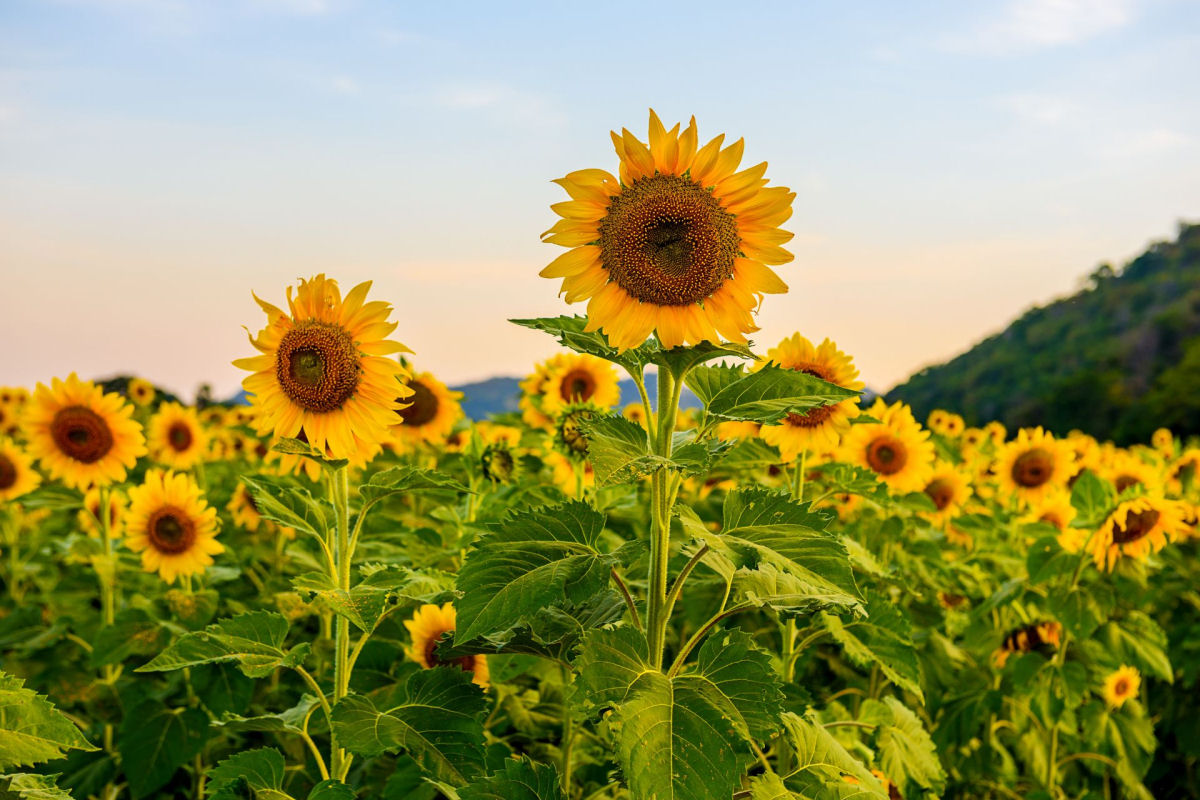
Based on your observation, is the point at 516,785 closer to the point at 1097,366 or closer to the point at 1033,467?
the point at 1033,467

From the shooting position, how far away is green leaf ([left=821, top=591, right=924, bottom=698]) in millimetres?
2934

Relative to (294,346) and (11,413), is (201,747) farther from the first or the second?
(11,413)

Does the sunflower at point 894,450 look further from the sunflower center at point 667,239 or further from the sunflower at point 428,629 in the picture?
the sunflower center at point 667,239

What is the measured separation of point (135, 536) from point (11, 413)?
18.0 feet

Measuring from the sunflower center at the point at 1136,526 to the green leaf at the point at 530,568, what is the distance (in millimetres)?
3223

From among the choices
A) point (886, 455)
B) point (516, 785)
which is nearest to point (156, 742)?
point (516, 785)

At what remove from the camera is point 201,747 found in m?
3.69

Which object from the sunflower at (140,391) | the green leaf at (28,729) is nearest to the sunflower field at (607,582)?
the green leaf at (28,729)

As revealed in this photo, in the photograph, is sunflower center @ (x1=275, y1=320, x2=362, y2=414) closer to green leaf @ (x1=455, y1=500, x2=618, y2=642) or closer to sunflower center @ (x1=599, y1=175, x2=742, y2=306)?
green leaf @ (x1=455, y1=500, x2=618, y2=642)

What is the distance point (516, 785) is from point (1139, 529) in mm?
3441

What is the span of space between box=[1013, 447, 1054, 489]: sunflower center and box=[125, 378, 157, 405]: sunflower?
8161mm

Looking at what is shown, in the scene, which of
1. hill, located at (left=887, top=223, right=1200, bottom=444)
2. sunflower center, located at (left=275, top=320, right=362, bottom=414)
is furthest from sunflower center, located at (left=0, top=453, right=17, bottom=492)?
hill, located at (left=887, top=223, right=1200, bottom=444)

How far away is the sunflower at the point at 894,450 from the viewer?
183 inches

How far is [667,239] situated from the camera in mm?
2074
